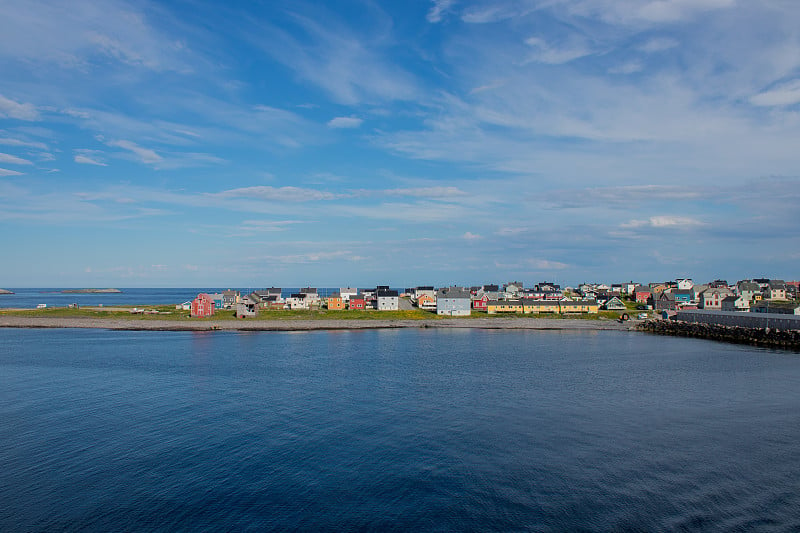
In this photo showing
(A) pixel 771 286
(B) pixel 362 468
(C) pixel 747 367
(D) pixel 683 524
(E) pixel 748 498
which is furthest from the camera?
(A) pixel 771 286

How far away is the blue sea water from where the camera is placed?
48.2 feet

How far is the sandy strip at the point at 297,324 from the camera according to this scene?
66438 mm

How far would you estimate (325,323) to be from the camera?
2753 inches

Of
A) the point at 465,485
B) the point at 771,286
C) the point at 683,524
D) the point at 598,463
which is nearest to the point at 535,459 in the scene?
the point at 598,463

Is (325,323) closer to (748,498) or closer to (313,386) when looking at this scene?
(313,386)

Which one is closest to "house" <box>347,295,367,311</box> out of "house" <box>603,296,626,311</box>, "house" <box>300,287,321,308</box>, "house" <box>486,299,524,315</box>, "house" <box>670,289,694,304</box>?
"house" <box>300,287,321,308</box>

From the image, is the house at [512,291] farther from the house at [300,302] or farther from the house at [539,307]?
the house at [300,302]

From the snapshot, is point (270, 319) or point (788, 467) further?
point (270, 319)

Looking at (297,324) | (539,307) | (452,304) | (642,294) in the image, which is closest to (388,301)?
(452,304)

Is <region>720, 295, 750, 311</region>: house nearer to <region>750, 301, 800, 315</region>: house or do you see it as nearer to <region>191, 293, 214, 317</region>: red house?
<region>750, 301, 800, 315</region>: house

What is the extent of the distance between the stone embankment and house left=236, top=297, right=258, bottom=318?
53.9 metres

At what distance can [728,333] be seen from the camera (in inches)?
2280

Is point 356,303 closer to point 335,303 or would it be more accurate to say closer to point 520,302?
point 335,303

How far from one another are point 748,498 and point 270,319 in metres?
63.2
